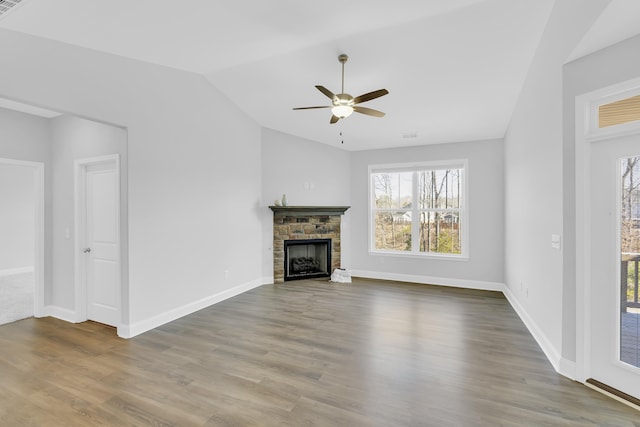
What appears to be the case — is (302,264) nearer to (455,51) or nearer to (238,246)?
(238,246)

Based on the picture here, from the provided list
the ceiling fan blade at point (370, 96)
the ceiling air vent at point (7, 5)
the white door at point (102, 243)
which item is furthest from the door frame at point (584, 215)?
the white door at point (102, 243)

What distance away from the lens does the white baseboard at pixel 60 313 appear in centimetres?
383

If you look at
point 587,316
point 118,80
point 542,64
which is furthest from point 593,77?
point 118,80

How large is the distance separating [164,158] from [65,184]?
1.46m

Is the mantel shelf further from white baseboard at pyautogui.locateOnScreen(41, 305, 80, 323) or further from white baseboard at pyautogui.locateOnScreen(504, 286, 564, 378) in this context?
white baseboard at pyautogui.locateOnScreen(504, 286, 564, 378)

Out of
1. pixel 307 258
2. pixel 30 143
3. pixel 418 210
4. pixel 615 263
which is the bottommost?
pixel 307 258

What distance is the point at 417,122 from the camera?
4.73 metres

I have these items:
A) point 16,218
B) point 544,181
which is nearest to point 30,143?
point 16,218

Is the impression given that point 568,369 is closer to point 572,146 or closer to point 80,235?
point 572,146

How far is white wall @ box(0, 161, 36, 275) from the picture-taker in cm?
670

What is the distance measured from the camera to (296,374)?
8.34 feet

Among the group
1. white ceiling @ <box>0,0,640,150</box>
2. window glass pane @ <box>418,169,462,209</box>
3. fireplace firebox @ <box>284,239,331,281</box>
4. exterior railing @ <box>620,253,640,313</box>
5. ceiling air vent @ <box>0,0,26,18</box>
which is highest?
white ceiling @ <box>0,0,640,150</box>

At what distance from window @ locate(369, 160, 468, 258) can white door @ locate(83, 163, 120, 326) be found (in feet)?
14.9

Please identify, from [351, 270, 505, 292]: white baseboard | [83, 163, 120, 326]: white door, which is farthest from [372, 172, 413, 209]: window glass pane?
[83, 163, 120, 326]: white door
